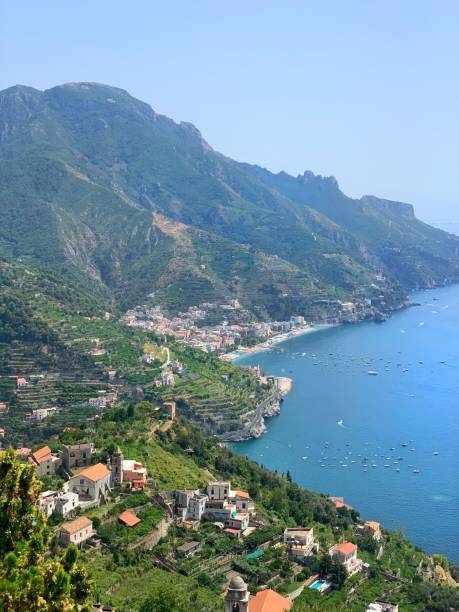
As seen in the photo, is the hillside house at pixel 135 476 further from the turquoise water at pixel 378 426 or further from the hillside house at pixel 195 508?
the turquoise water at pixel 378 426

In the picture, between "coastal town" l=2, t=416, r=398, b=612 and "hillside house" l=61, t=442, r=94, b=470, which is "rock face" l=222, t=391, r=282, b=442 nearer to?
"coastal town" l=2, t=416, r=398, b=612

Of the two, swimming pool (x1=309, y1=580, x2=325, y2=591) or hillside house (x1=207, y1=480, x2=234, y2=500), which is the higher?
hillside house (x1=207, y1=480, x2=234, y2=500)

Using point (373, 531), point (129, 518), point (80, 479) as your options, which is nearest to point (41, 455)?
point (80, 479)

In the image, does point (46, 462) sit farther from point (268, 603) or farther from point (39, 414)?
point (39, 414)

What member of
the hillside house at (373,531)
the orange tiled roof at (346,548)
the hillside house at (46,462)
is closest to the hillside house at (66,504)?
the hillside house at (46,462)

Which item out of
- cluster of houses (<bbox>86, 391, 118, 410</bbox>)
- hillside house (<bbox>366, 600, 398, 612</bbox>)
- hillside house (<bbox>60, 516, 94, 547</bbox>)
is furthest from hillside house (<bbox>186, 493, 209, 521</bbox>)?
cluster of houses (<bbox>86, 391, 118, 410</bbox>)

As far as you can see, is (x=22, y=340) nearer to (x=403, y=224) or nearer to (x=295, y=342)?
(x=295, y=342)
